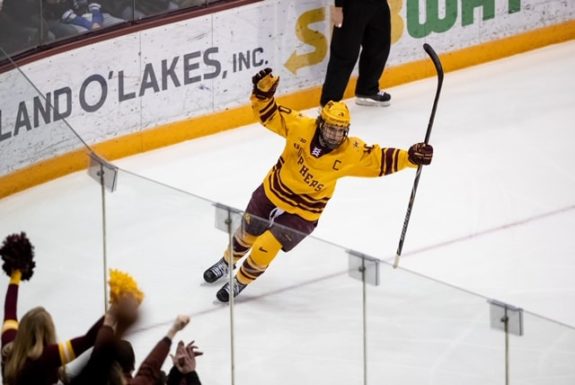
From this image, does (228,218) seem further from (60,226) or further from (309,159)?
(309,159)

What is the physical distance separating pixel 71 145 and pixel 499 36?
5109 millimetres

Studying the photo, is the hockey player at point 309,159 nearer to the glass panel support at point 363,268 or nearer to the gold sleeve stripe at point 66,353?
the glass panel support at point 363,268

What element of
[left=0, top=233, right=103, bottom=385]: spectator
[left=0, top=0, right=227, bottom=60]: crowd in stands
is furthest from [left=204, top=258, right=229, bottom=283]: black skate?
[left=0, top=0, right=227, bottom=60]: crowd in stands

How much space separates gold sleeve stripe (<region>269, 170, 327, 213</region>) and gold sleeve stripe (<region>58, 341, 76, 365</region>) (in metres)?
2.18

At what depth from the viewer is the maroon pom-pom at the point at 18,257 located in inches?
215

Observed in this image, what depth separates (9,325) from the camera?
17.5 ft

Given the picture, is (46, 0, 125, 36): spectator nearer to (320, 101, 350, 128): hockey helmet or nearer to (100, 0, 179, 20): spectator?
(100, 0, 179, 20): spectator

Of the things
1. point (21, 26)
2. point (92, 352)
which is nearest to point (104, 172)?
point (92, 352)

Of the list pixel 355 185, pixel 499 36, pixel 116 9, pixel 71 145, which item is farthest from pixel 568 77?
pixel 71 145

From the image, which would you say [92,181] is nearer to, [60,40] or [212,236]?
[212,236]

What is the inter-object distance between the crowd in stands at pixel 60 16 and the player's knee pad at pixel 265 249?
2.99 meters

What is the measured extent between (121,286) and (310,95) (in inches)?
181

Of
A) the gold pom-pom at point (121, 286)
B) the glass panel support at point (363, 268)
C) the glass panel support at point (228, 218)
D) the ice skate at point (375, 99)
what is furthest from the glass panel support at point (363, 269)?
the ice skate at point (375, 99)

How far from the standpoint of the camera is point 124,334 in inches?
199
